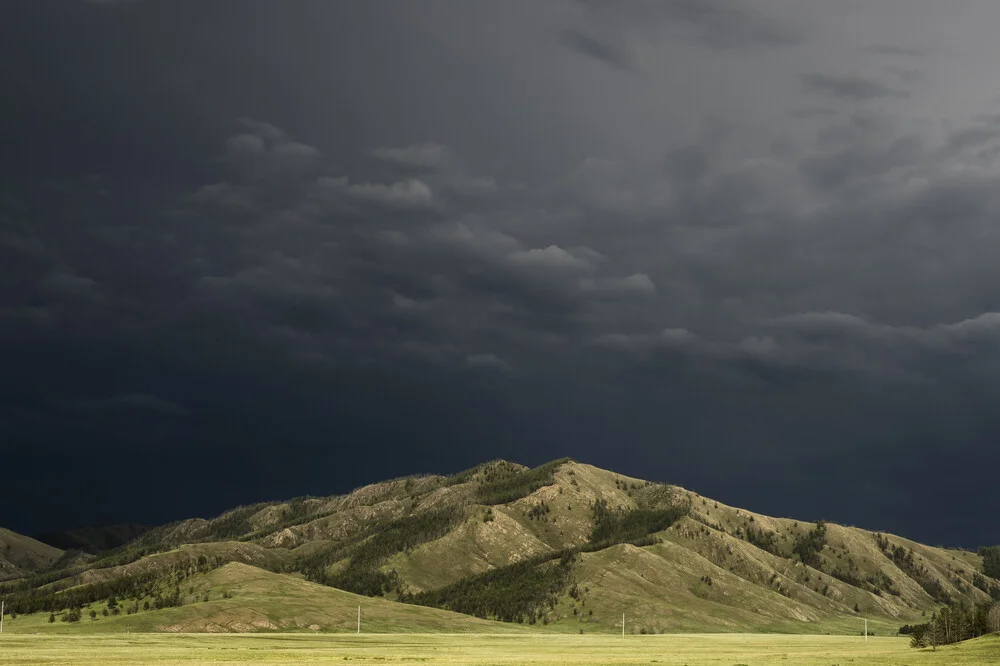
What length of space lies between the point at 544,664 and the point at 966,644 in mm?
54648

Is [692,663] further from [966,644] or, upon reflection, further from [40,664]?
[40,664]

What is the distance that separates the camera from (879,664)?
93562 millimetres

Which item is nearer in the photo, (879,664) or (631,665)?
(879,664)

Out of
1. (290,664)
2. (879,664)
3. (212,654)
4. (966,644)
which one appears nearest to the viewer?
(879,664)

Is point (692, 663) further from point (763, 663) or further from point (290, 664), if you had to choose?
point (290, 664)

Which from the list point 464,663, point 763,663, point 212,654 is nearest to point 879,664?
point 763,663

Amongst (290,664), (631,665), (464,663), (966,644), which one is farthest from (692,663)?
(290,664)

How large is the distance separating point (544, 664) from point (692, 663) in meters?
18.1

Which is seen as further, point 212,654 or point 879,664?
point 212,654

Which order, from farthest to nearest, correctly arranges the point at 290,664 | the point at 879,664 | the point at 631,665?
the point at 631,665 → the point at 290,664 → the point at 879,664

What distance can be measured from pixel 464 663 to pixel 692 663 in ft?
90.9

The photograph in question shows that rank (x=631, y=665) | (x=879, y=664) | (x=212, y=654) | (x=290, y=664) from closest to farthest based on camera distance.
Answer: (x=879, y=664)
(x=290, y=664)
(x=631, y=665)
(x=212, y=654)

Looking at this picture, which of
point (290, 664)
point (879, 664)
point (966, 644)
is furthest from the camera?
point (966, 644)

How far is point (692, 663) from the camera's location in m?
111
